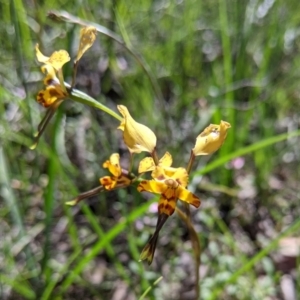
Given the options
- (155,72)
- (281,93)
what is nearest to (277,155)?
(281,93)

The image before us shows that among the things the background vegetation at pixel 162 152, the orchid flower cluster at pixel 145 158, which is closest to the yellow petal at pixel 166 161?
the orchid flower cluster at pixel 145 158

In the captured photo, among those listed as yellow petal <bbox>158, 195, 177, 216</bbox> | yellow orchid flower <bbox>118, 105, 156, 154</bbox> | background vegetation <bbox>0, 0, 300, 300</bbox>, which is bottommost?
background vegetation <bbox>0, 0, 300, 300</bbox>

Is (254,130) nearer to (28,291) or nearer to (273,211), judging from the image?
(273,211)

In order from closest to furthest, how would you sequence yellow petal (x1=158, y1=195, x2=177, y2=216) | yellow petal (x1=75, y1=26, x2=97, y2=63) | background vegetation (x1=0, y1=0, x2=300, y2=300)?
yellow petal (x1=158, y1=195, x2=177, y2=216), yellow petal (x1=75, y1=26, x2=97, y2=63), background vegetation (x1=0, y1=0, x2=300, y2=300)

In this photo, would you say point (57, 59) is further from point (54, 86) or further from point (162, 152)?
point (162, 152)

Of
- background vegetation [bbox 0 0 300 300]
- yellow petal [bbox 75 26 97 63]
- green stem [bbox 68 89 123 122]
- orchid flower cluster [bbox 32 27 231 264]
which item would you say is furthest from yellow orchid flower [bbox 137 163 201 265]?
background vegetation [bbox 0 0 300 300]

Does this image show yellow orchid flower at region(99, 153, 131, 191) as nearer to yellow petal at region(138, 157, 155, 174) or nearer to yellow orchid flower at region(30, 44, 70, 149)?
yellow petal at region(138, 157, 155, 174)

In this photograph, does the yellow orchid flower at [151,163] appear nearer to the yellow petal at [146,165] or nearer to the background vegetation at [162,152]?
the yellow petal at [146,165]
